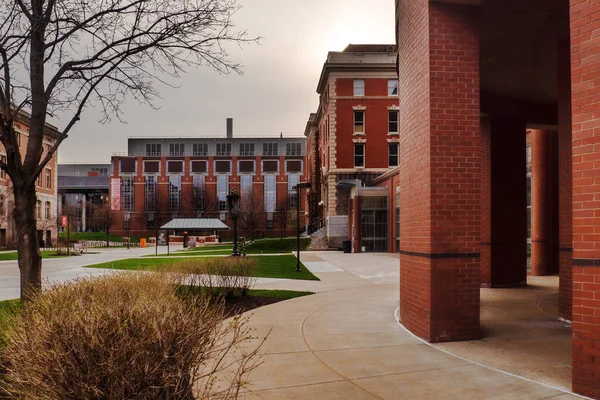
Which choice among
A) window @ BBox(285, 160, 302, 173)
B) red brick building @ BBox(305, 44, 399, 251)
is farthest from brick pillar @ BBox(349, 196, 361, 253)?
window @ BBox(285, 160, 302, 173)

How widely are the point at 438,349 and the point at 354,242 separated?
1303 inches

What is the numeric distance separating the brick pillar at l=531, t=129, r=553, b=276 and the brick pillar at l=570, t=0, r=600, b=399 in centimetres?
1463

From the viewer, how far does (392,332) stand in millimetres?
8758

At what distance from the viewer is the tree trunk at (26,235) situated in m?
8.16

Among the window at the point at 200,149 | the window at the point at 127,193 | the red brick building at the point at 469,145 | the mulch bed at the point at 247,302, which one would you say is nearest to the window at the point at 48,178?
the window at the point at 127,193

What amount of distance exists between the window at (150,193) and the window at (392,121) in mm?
58721

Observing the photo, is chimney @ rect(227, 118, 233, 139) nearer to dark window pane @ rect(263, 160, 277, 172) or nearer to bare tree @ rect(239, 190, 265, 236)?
dark window pane @ rect(263, 160, 277, 172)

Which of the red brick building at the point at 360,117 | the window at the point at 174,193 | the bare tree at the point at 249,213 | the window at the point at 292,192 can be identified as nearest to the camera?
the red brick building at the point at 360,117

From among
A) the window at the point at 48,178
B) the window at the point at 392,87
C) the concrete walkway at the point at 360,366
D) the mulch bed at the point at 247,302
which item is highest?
the window at the point at 392,87

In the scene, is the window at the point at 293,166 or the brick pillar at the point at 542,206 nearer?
the brick pillar at the point at 542,206

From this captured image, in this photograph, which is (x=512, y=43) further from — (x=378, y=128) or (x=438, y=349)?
(x=378, y=128)

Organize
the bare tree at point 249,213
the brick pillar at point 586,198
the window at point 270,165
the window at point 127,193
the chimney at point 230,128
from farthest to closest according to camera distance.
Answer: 1. the chimney at point 230,128
2. the window at point 270,165
3. the window at point 127,193
4. the bare tree at point 249,213
5. the brick pillar at point 586,198

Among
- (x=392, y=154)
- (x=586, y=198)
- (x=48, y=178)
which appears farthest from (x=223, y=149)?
(x=586, y=198)

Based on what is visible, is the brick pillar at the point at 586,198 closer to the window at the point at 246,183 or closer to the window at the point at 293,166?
the window at the point at 246,183
